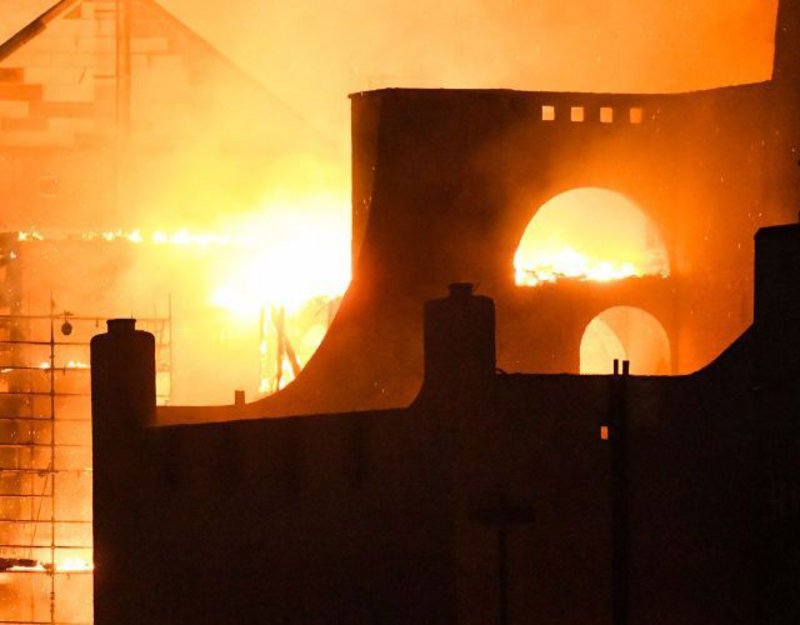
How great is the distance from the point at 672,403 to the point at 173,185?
16.5 m

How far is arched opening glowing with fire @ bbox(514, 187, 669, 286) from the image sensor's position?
20.3 m

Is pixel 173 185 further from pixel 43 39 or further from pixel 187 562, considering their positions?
pixel 187 562

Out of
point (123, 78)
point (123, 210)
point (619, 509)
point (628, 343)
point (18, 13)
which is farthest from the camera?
point (18, 13)

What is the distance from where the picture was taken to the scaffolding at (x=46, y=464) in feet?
84.8

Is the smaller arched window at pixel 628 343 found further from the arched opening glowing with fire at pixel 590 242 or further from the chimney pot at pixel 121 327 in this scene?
the chimney pot at pixel 121 327

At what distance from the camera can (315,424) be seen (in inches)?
595

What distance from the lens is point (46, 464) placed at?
27109mm

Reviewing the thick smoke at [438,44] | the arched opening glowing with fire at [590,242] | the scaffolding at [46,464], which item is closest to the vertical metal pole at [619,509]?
the arched opening glowing with fire at [590,242]

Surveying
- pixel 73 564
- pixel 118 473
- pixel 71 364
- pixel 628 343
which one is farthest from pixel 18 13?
pixel 118 473

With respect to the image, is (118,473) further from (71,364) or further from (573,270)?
(71,364)

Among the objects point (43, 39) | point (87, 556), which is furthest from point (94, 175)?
point (87, 556)

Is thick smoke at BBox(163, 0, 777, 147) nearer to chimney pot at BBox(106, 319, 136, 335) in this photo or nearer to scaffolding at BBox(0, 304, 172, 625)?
scaffolding at BBox(0, 304, 172, 625)

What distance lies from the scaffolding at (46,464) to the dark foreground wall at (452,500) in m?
10.9

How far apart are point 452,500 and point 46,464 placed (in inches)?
570
